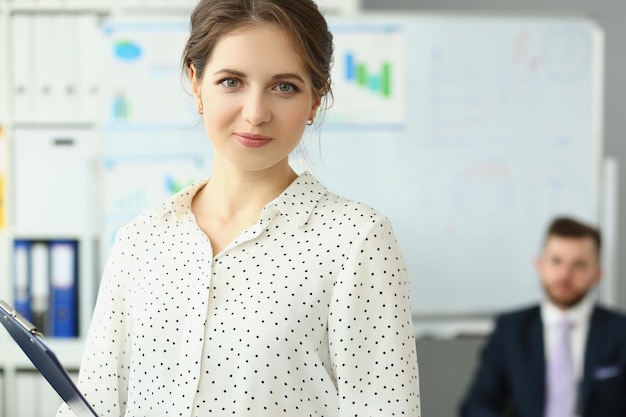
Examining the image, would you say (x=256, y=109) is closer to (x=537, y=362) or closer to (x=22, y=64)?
(x=537, y=362)

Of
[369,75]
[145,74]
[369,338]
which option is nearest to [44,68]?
[145,74]

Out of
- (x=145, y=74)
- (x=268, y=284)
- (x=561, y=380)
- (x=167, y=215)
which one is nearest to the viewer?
(x=268, y=284)

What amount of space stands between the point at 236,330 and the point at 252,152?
21 cm

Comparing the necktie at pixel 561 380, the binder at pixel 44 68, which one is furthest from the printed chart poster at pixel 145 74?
the necktie at pixel 561 380

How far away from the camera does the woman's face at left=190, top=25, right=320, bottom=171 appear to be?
1.08 meters

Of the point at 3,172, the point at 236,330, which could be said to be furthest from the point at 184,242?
the point at 3,172

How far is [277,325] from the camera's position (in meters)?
1.08

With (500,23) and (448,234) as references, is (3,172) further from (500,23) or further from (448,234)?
(500,23)

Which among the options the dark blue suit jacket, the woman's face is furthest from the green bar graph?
the woman's face

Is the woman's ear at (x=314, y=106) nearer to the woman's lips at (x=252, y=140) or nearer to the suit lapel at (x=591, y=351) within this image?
the woman's lips at (x=252, y=140)

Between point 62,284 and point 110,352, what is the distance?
8.42 feet

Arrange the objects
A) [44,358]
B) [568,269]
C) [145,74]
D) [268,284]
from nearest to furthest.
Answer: [44,358], [268,284], [568,269], [145,74]

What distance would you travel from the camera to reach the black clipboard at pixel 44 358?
997 mm

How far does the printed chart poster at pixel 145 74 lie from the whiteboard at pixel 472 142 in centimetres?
63
